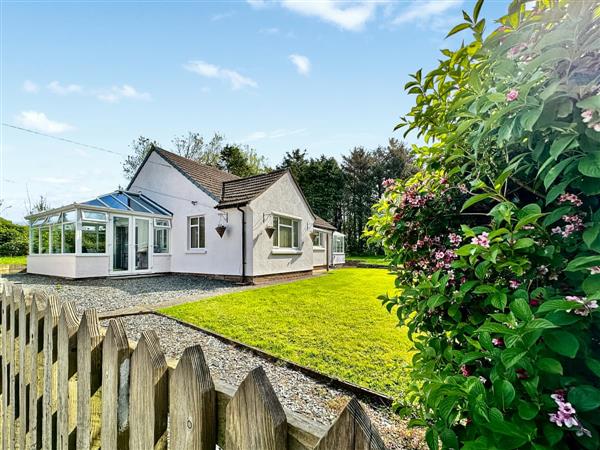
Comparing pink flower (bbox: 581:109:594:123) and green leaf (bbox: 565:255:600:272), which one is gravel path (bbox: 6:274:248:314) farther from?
pink flower (bbox: 581:109:594:123)

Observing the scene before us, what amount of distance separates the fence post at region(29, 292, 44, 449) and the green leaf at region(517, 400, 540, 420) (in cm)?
219

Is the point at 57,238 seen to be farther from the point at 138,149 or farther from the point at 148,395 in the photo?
the point at 138,149

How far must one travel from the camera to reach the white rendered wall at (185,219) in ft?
42.6

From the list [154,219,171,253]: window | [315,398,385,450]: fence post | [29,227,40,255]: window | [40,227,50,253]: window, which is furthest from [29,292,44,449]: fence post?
[29,227,40,255]: window

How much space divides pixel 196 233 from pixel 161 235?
6.99 feet

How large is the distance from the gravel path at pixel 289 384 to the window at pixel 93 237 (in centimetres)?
912

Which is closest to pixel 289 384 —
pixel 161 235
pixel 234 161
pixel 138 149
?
pixel 161 235

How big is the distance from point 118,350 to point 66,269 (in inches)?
574

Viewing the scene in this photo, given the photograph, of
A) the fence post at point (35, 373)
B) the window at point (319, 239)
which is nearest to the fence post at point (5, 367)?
A: the fence post at point (35, 373)

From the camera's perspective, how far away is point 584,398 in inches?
28.6

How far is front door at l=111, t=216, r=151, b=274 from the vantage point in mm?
13516

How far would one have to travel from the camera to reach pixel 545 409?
76cm

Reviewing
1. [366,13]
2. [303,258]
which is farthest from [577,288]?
[303,258]

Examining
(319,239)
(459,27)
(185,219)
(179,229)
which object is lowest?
(319,239)
